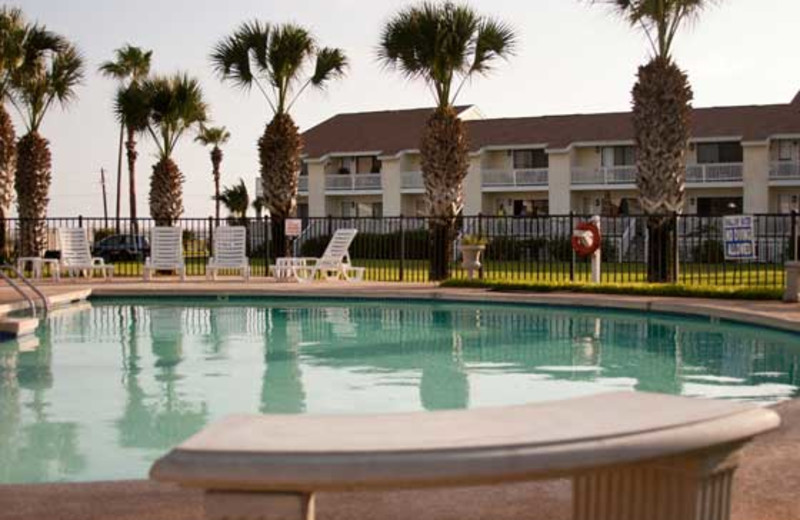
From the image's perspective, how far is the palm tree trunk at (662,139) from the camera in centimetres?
1955

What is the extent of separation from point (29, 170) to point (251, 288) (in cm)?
1052

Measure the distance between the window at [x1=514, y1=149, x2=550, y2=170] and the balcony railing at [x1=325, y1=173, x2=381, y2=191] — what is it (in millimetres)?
6727

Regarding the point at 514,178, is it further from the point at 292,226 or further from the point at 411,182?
the point at 292,226

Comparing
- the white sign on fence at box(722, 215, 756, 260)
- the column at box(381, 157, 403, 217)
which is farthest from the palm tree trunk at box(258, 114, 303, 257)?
the column at box(381, 157, 403, 217)

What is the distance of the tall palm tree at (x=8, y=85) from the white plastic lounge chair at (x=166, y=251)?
5.36 metres

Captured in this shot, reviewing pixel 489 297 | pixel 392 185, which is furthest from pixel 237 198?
pixel 489 297

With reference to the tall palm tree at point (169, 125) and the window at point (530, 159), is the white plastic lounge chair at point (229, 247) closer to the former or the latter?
the tall palm tree at point (169, 125)

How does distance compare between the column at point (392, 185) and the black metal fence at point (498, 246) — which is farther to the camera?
the column at point (392, 185)

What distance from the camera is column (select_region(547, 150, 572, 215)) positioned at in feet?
143

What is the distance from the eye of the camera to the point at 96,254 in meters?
34.7

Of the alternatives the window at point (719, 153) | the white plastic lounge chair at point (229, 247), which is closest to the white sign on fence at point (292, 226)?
the white plastic lounge chair at point (229, 247)

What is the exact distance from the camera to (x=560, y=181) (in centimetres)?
4375

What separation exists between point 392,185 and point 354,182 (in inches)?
81.1

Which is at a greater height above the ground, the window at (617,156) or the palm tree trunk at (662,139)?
the window at (617,156)
